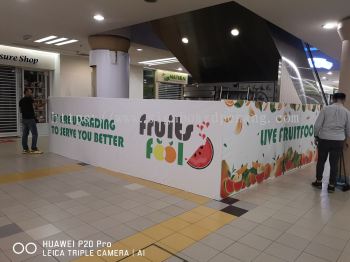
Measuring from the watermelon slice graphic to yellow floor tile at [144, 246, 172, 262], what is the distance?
1583 mm

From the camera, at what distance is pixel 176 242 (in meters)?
2.66

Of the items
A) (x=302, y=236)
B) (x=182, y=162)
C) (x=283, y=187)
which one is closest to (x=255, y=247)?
(x=302, y=236)

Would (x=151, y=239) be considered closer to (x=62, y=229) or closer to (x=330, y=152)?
(x=62, y=229)

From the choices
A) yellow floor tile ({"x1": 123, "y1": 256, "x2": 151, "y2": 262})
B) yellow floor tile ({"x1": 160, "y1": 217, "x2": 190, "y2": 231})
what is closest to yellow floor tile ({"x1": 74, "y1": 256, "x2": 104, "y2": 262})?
yellow floor tile ({"x1": 123, "y1": 256, "x2": 151, "y2": 262})

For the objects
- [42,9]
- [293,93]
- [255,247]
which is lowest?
[255,247]

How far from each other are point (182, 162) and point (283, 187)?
1.75m

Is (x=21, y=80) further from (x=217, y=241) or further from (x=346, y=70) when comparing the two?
(x=346, y=70)

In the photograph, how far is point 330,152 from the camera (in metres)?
4.40

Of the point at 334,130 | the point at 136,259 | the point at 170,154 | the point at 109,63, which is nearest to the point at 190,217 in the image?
the point at 136,259

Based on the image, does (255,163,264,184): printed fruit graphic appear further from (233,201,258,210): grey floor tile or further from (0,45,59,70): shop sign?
(0,45,59,70): shop sign

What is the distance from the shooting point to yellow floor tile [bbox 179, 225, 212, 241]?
2.79 m

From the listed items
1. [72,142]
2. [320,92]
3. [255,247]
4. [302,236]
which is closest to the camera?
[255,247]

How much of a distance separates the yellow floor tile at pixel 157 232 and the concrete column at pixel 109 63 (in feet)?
16.4

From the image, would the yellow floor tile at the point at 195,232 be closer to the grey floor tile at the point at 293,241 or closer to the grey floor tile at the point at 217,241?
the grey floor tile at the point at 217,241
